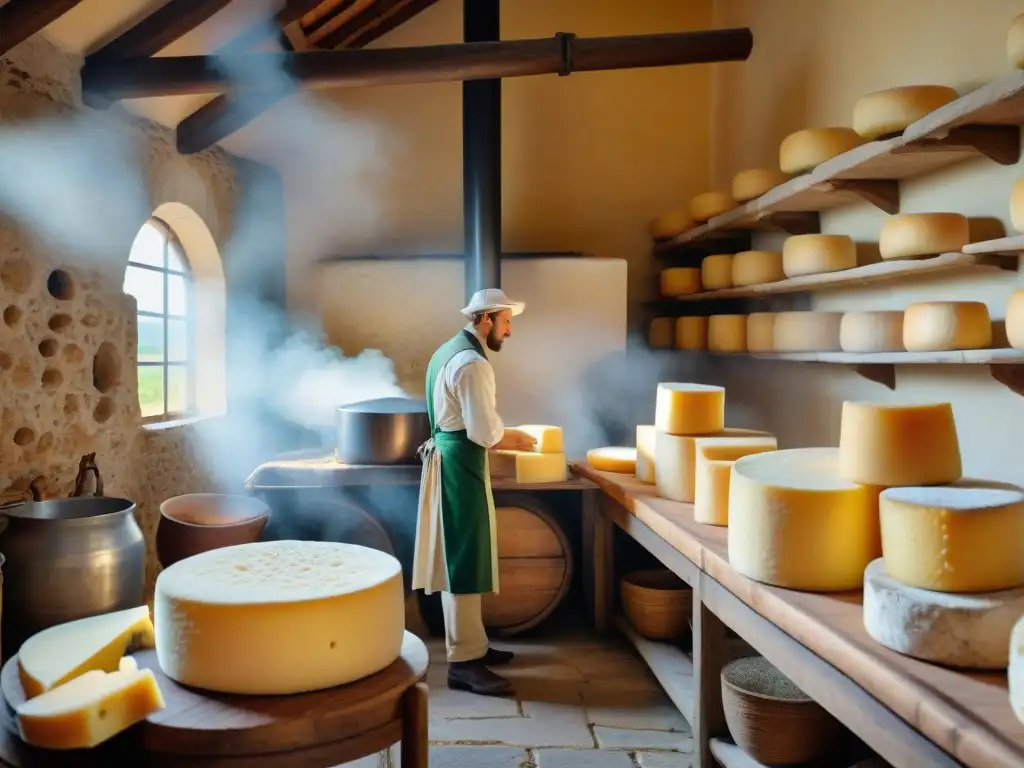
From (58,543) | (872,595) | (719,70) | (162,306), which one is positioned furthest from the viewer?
(719,70)

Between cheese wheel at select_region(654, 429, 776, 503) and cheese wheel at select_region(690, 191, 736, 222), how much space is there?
2112 millimetres

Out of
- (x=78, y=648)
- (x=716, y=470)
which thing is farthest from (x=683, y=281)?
(x=78, y=648)

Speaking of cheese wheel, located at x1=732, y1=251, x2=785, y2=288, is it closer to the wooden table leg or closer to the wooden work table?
the wooden work table

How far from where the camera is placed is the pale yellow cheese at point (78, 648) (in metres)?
1.71

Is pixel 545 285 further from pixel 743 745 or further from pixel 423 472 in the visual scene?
pixel 743 745

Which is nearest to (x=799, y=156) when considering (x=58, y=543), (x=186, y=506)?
(x=186, y=506)

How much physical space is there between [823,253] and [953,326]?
1.03 m

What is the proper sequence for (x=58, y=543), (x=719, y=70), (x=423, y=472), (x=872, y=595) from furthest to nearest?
1. (x=719, y=70)
2. (x=423, y=472)
3. (x=58, y=543)
4. (x=872, y=595)

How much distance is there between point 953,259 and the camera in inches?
122

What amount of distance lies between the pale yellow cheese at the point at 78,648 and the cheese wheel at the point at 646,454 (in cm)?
227

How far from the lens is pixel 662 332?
5941mm

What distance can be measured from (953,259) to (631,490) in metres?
1.53

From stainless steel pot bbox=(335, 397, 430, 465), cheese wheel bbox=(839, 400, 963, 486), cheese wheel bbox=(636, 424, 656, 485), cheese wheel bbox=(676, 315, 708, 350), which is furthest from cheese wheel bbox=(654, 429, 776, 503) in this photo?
cheese wheel bbox=(676, 315, 708, 350)

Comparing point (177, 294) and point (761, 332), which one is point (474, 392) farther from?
point (177, 294)
